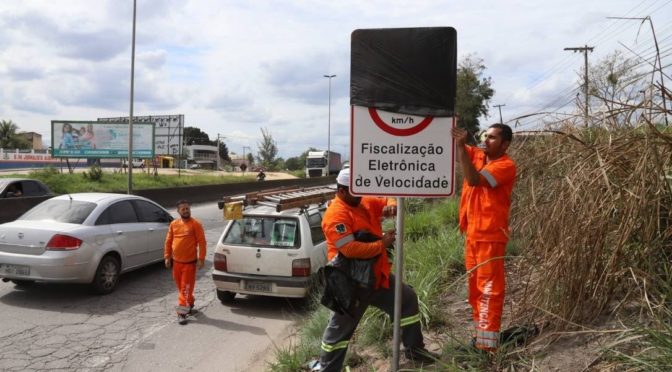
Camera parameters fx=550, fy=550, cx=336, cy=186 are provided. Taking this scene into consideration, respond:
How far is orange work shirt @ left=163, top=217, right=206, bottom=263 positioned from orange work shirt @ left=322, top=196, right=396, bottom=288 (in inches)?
137

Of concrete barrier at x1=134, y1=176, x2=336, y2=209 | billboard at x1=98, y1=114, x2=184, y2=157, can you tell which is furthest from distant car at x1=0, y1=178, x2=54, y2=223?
billboard at x1=98, y1=114, x2=184, y2=157

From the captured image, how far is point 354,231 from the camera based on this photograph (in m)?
4.08

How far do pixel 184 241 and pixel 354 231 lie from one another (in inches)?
149

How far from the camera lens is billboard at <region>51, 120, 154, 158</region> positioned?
29828 millimetres

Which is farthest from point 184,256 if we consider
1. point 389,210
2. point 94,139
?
point 94,139

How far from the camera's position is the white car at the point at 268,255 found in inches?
284

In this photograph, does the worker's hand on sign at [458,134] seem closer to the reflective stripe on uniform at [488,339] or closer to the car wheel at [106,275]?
the reflective stripe on uniform at [488,339]

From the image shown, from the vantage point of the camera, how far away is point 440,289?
5.46 meters

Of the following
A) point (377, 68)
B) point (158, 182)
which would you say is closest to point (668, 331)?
point (377, 68)

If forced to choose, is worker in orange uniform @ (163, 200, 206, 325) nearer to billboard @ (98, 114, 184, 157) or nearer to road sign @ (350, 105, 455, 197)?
road sign @ (350, 105, 455, 197)

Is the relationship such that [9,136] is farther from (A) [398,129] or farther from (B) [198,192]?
(A) [398,129]

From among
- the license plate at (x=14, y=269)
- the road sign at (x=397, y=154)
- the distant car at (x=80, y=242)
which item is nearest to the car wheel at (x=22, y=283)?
the distant car at (x=80, y=242)

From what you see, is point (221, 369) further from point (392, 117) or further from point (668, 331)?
point (668, 331)

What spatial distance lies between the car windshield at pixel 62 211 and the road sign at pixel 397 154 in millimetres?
6020
